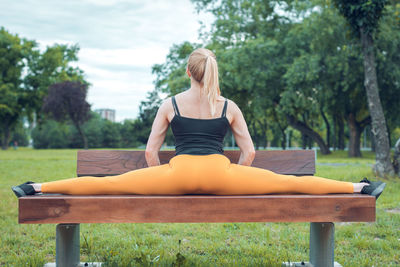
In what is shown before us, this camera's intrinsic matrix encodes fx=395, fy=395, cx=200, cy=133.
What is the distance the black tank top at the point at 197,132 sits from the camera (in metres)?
2.81

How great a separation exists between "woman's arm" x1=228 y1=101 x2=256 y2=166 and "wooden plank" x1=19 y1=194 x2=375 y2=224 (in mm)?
627

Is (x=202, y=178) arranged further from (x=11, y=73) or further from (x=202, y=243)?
(x=11, y=73)

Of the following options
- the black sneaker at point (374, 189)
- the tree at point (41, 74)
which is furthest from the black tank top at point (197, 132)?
the tree at point (41, 74)

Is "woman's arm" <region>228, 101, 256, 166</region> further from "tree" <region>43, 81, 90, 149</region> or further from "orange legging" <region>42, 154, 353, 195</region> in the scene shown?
"tree" <region>43, 81, 90, 149</region>

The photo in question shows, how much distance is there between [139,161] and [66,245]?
3.17 ft

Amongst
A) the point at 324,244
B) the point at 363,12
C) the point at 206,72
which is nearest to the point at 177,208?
the point at 206,72

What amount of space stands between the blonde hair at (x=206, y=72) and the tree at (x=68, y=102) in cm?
3932

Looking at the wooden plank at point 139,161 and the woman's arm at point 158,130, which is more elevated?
the woman's arm at point 158,130

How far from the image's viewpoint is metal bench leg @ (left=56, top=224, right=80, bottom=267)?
10.5 feet

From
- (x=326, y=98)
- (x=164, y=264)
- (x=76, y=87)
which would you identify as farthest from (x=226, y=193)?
(x=76, y=87)

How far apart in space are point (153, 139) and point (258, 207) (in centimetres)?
95

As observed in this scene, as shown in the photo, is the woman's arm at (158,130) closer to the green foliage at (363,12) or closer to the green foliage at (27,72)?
the green foliage at (363,12)

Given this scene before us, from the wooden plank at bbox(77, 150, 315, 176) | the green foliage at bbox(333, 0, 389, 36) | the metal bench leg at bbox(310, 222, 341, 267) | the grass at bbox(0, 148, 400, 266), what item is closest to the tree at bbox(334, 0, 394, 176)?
the green foliage at bbox(333, 0, 389, 36)

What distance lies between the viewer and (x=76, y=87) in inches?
1639
